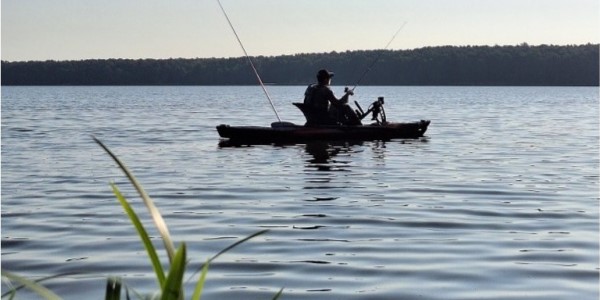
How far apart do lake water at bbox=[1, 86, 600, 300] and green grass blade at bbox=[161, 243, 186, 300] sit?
2916mm

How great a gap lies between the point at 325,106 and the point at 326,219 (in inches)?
438

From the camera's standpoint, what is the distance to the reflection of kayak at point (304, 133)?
69.6 feet

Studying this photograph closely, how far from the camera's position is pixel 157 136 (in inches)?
1097

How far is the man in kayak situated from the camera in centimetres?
2102

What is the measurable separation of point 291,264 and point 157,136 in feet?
67.0

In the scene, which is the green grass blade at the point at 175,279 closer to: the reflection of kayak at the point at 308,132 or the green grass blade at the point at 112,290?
the green grass blade at the point at 112,290

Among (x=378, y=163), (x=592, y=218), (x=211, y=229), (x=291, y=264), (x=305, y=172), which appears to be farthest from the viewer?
(x=378, y=163)

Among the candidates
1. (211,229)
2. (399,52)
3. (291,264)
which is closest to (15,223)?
(211,229)

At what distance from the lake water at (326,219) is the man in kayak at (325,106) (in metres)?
0.61

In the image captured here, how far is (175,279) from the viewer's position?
6.57ft

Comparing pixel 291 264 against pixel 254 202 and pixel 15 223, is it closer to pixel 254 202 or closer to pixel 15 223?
pixel 15 223

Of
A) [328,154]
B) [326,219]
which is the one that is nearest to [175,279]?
[326,219]

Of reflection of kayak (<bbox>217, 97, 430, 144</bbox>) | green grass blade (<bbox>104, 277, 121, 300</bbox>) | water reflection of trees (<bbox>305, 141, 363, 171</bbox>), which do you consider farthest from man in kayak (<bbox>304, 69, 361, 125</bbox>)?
green grass blade (<bbox>104, 277, 121, 300</bbox>)

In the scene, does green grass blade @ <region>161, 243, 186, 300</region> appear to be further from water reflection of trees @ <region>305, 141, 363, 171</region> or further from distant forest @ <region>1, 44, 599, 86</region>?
distant forest @ <region>1, 44, 599, 86</region>
